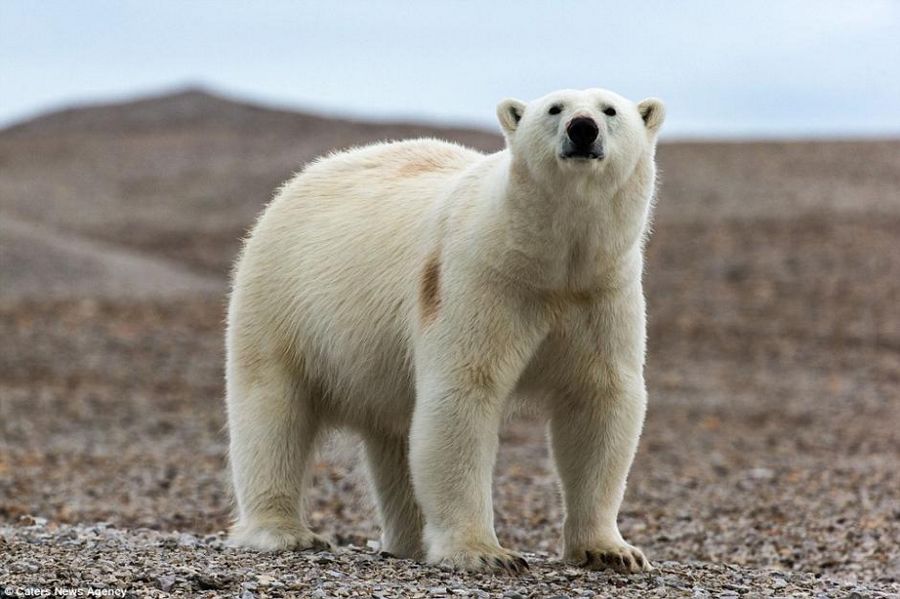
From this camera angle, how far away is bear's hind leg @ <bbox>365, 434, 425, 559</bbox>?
19.8 feet

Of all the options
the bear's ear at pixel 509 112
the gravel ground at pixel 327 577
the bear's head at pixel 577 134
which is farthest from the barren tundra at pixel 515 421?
the bear's ear at pixel 509 112

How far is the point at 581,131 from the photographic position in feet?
14.6

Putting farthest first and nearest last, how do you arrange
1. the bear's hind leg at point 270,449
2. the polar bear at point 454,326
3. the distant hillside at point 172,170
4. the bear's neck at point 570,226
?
the distant hillside at point 172,170 → the bear's hind leg at point 270,449 → the polar bear at point 454,326 → the bear's neck at point 570,226

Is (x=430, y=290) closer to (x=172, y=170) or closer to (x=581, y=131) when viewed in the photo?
(x=581, y=131)

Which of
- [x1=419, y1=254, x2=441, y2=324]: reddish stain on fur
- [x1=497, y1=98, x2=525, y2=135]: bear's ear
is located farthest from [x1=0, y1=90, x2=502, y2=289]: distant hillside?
[x1=497, y1=98, x2=525, y2=135]: bear's ear

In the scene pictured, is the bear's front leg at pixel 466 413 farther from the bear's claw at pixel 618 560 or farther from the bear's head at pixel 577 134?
the bear's head at pixel 577 134

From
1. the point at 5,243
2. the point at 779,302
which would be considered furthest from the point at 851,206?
the point at 5,243

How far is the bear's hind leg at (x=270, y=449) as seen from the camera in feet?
18.9

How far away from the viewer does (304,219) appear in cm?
603

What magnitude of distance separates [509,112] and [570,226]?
0.50 metres

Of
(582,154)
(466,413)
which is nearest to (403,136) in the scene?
(466,413)

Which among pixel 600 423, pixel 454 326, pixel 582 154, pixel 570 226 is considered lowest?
pixel 600 423

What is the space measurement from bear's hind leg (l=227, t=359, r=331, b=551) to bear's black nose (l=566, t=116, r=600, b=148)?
1888 mm

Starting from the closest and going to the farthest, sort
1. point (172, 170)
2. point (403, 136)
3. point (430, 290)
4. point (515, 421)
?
point (430, 290)
point (515, 421)
point (403, 136)
point (172, 170)
